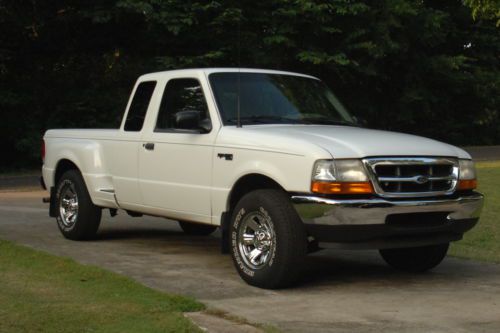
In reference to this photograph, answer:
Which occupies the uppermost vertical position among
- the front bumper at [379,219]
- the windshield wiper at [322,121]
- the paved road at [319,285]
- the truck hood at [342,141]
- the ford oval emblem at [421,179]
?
the windshield wiper at [322,121]

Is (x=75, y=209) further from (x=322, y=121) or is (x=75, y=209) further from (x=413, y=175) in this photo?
(x=413, y=175)

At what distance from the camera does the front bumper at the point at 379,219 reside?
278 inches

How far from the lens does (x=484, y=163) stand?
25.6 m

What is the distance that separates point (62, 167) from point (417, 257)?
4416mm

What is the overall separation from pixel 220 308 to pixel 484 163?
20.2 meters

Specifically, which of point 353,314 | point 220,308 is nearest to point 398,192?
point 353,314

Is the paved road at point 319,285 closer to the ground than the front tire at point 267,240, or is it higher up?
closer to the ground

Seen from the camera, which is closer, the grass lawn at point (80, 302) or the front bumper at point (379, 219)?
the grass lawn at point (80, 302)

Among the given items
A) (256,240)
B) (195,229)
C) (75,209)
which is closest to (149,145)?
(75,209)

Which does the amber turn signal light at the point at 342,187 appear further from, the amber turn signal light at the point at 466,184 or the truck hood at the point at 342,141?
the amber turn signal light at the point at 466,184

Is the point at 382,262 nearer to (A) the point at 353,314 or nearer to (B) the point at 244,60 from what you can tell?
(A) the point at 353,314

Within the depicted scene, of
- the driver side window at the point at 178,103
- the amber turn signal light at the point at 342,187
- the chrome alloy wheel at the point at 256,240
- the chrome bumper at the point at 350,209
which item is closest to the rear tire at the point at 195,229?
the driver side window at the point at 178,103

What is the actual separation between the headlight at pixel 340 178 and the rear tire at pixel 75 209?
372 centimetres

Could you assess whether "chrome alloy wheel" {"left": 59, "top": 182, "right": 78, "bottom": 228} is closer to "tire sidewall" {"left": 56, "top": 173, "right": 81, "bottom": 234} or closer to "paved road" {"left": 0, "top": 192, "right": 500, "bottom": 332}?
"tire sidewall" {"left": 56, "top": 173, "right": 81, "bottom": 234}
